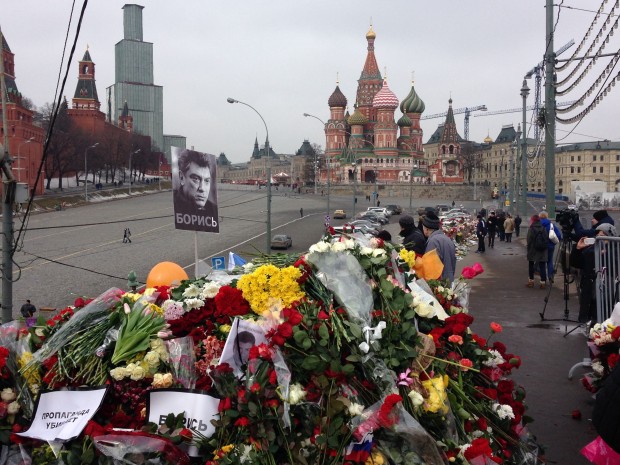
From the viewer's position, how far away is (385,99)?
323 ft

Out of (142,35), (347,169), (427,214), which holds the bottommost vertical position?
(427,214)

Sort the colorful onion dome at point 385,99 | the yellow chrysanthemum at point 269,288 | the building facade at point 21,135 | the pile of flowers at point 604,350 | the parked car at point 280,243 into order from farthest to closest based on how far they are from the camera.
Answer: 1. the colorful onion dome at point 385,99
2. the building facade at point 21,135
3. the parked car at point 280,243
4. the pile of flowers at point 604,350
5. the yellow chrysanthemum at point 269,288

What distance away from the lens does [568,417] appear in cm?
554

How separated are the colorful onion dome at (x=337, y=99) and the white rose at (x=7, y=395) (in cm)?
10371

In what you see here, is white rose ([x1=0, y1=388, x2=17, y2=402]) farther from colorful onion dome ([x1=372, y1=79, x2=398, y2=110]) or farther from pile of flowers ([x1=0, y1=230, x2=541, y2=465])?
colorful onion dome ([x1=372, y1=79, x2=398, y2=110])

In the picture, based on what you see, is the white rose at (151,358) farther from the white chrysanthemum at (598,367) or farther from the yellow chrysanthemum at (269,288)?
the white chrysanthemum at (598,367)

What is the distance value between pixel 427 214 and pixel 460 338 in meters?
3.85

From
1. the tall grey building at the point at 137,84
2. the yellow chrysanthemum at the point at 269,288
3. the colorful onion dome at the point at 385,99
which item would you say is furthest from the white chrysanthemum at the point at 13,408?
Result: the tall grey building at the point at 137,84

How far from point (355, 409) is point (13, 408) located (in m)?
2.67

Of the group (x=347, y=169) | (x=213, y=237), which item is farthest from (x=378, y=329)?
(x=347, y=169)

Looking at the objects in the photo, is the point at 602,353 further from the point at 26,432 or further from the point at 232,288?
the point at 26,432

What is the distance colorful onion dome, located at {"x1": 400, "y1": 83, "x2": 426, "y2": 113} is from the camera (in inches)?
4151

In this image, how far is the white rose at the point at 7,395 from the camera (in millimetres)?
4355

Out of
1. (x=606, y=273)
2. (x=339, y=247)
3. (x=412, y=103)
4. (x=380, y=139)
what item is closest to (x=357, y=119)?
(x=380, y=139)
